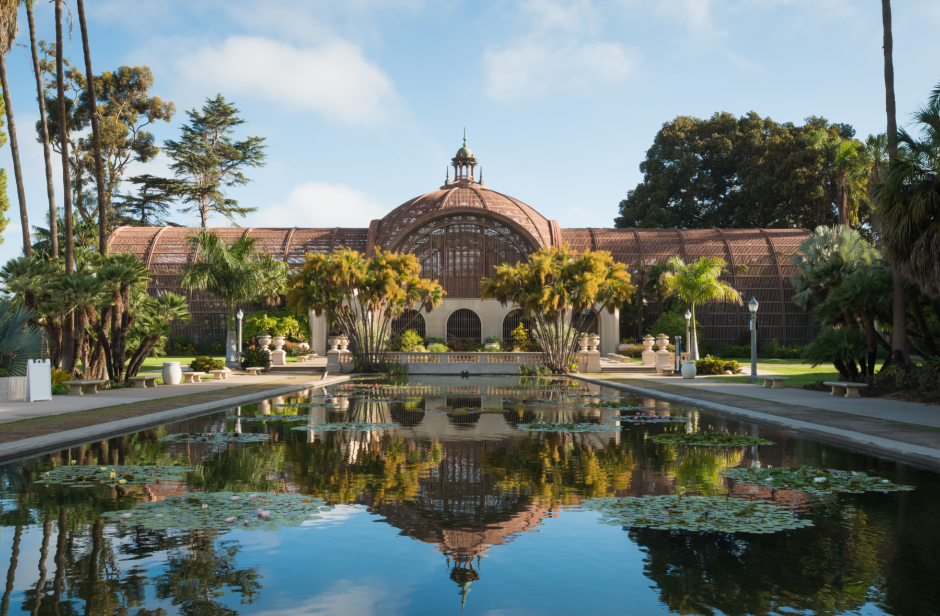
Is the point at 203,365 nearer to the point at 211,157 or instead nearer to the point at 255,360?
the point at 255,360

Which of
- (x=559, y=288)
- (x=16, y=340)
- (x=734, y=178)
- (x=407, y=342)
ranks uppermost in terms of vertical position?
(x=734, y=178)

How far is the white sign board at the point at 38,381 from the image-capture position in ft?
59.8

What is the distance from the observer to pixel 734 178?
68.5m

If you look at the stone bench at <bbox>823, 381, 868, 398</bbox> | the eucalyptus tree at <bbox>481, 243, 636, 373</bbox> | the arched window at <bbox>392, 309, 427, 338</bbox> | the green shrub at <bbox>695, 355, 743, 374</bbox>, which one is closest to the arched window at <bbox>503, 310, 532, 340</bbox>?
the arched window at <bbox>392, 309, 427, 338</bbox>

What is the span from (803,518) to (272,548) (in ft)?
15.4

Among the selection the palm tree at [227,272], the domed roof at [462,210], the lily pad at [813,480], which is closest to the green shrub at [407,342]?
the domed roof at [462,210]

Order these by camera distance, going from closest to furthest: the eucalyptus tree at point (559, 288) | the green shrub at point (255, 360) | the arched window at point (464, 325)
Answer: the eucalyptus tree at point (559, 288), the green shrub at point (255, 360), the arched window at point (464, 325)

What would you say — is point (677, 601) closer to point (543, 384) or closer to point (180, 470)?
point (180, 470)

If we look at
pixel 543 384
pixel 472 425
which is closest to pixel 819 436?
pixel 472 425

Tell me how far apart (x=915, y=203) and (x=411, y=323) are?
33.8 metres

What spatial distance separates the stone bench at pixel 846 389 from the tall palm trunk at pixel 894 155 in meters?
1.54

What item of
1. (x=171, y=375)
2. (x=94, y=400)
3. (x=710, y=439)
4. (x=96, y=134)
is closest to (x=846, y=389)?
(x=710, y=439)

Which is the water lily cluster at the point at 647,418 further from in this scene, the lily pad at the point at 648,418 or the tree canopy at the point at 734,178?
the tree canopy at the point at 734,178

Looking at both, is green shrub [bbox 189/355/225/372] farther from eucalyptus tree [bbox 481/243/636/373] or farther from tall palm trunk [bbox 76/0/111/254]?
eucalyptus tree [bbox 481/243/636/373]
